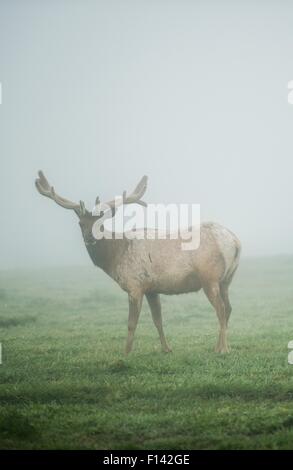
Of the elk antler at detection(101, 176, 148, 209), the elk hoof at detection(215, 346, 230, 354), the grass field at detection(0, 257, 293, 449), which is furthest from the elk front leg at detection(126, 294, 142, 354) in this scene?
the elk antler at detection(101, 176, 148, 209)

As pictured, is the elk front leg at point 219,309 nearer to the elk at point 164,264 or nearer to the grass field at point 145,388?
the elk at point 164,264

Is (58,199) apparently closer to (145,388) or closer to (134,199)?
(134,199)

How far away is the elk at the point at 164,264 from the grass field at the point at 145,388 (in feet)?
3.99

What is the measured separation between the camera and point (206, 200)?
641ft

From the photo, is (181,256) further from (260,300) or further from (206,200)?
(206,200)

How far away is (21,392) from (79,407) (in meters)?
1.71

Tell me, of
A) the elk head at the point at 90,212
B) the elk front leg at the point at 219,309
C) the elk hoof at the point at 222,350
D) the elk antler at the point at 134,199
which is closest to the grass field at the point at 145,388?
the elk hoof at the point at 222,350

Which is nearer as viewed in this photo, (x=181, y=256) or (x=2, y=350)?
(x=181, y=256)

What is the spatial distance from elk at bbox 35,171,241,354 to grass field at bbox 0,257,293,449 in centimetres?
122

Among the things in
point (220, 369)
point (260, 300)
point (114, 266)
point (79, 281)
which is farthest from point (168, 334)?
point (79, 281)

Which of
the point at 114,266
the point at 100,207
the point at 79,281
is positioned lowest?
the point at 79,281

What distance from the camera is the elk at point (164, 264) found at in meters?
15.8

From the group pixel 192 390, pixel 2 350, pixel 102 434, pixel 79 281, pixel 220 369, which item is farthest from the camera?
pixel 79 281

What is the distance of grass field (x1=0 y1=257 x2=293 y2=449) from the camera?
9484 mm
